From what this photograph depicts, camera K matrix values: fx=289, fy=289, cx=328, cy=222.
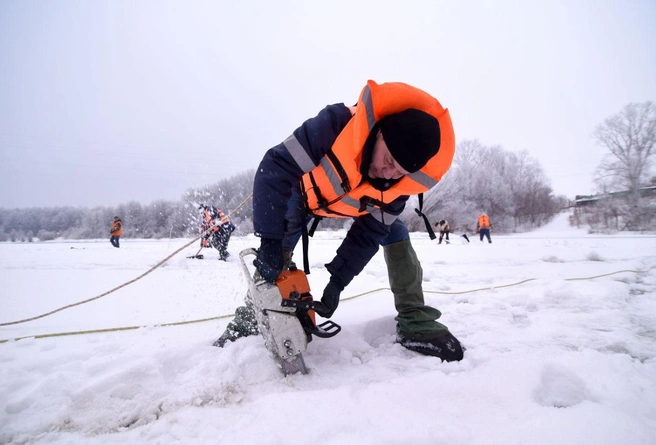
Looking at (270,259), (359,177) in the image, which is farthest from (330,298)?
(359,177)

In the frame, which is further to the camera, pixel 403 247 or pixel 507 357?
pixel 403 247

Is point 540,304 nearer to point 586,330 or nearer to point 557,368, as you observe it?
point 586,330

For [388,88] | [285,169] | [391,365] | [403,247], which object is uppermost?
[388,88]

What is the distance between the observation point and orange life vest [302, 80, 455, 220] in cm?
132

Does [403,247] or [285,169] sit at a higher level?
[285,169]

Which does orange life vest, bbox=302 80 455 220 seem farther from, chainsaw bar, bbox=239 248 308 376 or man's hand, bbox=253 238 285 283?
chainsaw bar, bbox=239 248 308 376

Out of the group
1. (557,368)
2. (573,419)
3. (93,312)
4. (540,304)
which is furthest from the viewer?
(93,312)

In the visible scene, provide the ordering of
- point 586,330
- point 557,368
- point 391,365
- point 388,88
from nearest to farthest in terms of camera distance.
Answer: point 557,368 < point 388,88 < point 391,365 < point 586,330

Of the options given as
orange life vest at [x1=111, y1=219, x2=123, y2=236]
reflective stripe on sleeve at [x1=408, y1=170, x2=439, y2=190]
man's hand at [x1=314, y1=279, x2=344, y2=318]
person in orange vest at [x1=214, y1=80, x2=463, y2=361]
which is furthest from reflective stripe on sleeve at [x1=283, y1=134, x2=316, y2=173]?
orange life vest at [x1=111, y1=219, x2=123, y2=236]

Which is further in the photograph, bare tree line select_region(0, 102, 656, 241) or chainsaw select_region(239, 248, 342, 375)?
bare tree line select_region(0, 102, 656, 241)

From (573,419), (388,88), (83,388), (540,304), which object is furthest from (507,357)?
(83,388)

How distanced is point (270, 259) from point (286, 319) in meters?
0.29

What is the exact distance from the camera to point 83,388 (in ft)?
3.92

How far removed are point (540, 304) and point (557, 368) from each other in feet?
4.46
